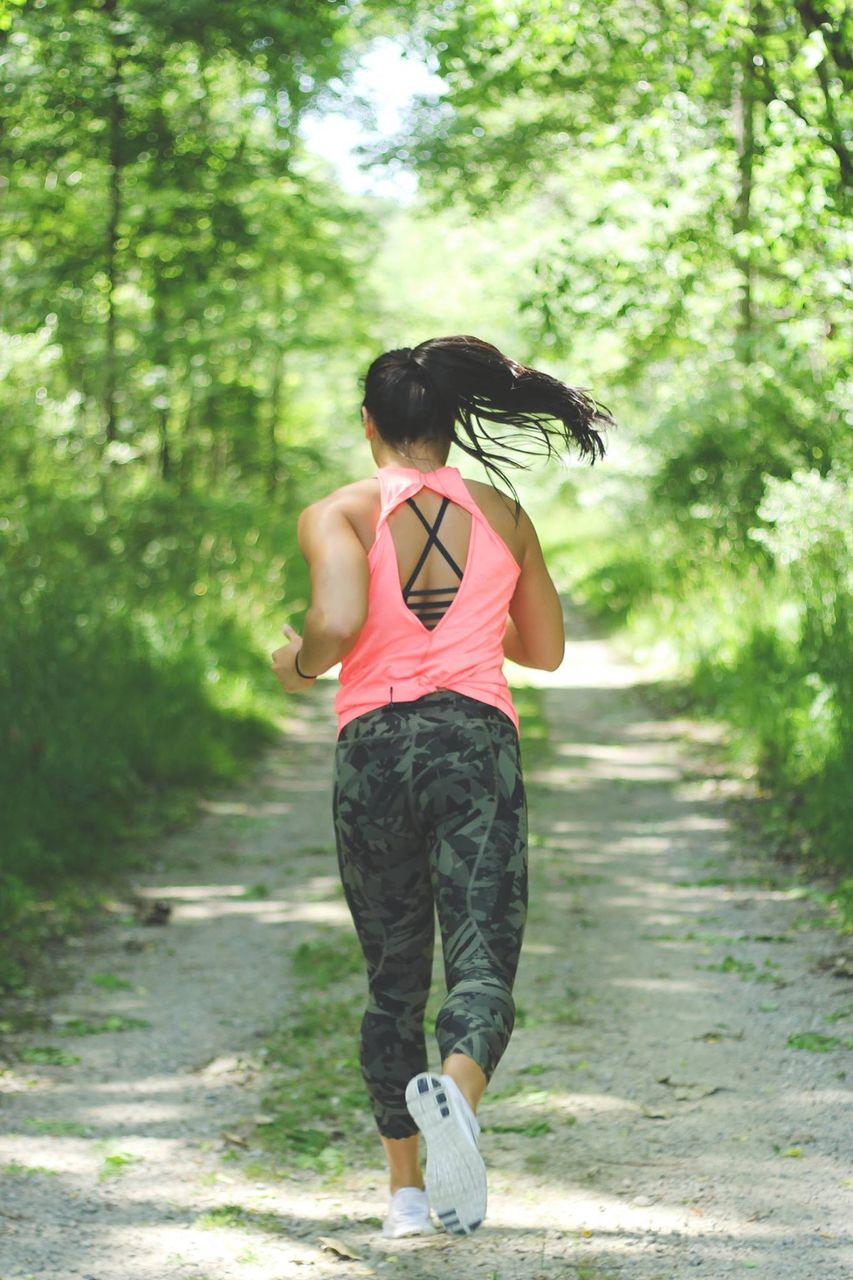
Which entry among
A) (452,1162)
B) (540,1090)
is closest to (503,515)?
(452,1162)

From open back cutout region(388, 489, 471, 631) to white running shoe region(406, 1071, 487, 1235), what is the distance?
3.48ft

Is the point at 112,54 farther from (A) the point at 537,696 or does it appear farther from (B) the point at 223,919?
(A) the point at 537,696

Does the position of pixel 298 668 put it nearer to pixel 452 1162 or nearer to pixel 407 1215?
pixel 452 1162

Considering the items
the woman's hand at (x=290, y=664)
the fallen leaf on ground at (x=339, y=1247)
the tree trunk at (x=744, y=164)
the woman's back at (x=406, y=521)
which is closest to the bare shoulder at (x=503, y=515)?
the woman's back at (x=406, y=521)

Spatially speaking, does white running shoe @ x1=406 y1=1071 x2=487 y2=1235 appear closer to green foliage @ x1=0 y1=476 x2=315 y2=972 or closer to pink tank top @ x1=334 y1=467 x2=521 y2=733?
pink tank top @ x1=334 y1=467 x2=521 y2=733

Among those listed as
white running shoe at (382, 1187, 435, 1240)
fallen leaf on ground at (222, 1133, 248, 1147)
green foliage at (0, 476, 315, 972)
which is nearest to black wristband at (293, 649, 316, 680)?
white running shoe at (382, 1187, 435, 1240)

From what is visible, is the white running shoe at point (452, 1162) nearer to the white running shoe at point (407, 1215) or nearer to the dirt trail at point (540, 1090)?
the dirt trail at point (540, 1090)

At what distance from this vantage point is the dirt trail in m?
3.43

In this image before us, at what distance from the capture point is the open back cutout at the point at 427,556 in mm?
3154

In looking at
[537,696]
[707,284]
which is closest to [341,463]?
[537,696]

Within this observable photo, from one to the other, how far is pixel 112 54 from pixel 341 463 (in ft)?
36.7

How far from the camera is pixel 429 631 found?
3.15m

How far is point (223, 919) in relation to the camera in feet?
22.3

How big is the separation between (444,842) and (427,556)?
2.16 ft
